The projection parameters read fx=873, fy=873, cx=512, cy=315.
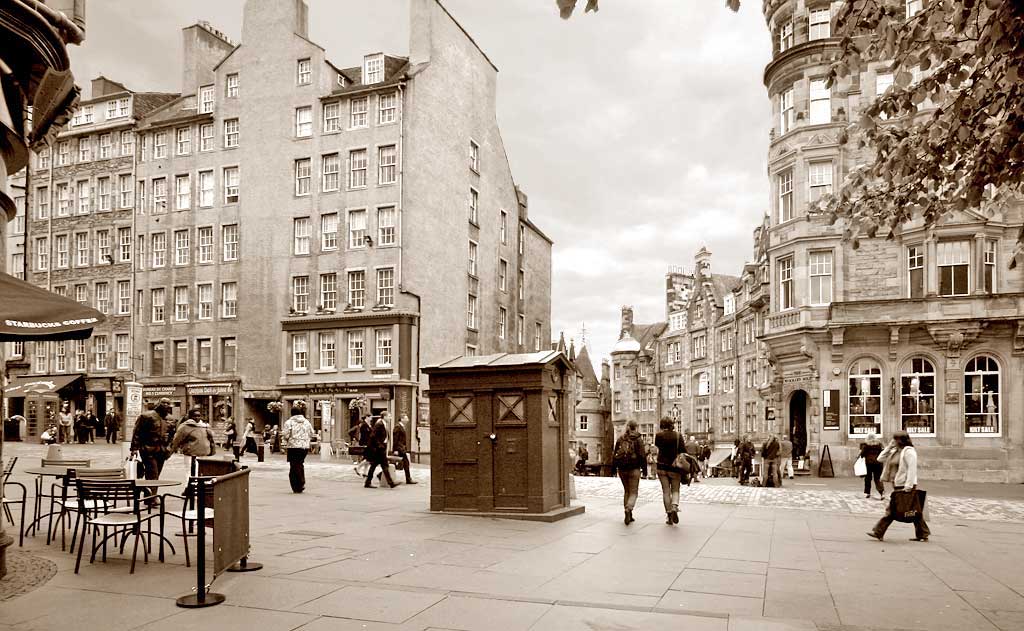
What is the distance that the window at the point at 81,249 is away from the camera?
5088cm

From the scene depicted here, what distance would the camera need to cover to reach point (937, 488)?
84.8 feet

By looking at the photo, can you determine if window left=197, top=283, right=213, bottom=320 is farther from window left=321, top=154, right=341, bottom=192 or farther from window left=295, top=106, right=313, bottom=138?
window left=295, top=106, right=313, bottom=138

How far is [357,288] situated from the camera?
42.6m

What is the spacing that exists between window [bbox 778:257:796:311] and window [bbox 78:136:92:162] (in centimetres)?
3994

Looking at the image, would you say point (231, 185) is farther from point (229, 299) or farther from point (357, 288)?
point (357, 288)

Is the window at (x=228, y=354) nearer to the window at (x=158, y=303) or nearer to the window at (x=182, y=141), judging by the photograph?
the window at (x=158, y=303)

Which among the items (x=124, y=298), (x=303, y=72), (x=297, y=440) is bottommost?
(x=297, y=440)

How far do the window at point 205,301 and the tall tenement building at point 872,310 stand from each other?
28.6m

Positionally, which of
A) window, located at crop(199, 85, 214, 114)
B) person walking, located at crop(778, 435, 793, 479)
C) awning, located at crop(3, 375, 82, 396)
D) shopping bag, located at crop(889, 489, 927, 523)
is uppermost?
window, located at crop(199, 85, 214, 114)

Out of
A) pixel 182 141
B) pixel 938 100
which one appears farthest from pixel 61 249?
pixel 938 100

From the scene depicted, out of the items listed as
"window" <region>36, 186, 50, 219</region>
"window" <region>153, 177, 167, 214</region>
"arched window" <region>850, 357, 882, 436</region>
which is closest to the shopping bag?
"arched window" <region>850, 357, 882, 436</region>

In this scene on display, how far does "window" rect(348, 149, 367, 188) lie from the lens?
42719 millimetres

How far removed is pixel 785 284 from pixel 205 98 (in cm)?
3255

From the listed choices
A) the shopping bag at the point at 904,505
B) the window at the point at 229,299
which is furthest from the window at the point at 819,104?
the window at the point at 229,299
